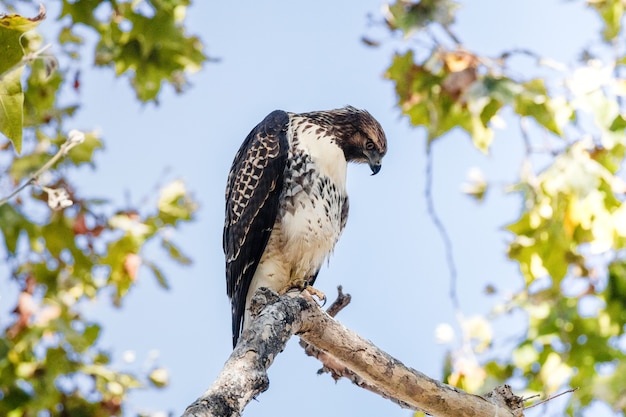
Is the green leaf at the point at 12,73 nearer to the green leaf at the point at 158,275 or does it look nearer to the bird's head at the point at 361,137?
the bird's head at the point at 361,137

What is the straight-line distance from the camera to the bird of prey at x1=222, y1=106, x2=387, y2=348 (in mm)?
5207

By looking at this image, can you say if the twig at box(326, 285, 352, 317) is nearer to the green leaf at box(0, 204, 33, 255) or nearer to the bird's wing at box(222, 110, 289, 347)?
the bird's wing at box(222, 110, 289, 347)

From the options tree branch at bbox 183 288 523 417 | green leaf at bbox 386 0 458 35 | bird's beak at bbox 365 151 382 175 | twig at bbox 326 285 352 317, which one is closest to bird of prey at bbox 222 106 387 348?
bird's beak at bbox 365 151 382 175

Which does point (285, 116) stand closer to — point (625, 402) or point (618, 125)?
point (618, 125)

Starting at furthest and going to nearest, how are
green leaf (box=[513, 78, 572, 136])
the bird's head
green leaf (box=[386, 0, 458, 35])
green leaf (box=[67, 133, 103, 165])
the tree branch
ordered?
1. green leaf (box=[67, 133, 103, 165])
2. green leaf (box=[386, 0, 458, 35])
3. green leaf (box=[513, 78, 572, 136])
4. the bird's head
5. the tree branch

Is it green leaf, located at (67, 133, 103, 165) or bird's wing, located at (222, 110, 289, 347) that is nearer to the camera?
bird's wing, located at (222, 110, 289, 347)

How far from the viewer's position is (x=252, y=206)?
17.3 feet

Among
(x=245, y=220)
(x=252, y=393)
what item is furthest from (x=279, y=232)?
(x=252, y=393)

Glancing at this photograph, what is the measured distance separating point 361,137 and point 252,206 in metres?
0.93

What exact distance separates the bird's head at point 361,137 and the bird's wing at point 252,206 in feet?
1.27

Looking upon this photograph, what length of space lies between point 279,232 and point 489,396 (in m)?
1.77

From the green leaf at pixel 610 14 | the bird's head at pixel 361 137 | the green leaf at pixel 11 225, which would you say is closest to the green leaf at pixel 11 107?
the bird's head at pixel 361 137

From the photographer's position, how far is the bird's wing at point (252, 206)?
5.24 meters

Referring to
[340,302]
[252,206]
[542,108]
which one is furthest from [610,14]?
[340,302]
